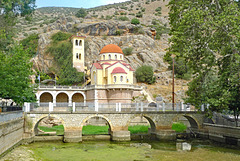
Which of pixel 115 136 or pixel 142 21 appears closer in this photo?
pixel 115 136

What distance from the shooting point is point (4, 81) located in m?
20.9

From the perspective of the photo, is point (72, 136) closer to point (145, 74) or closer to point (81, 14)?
point (145, 74)

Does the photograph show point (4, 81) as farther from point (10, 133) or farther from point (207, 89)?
point (207, 89)

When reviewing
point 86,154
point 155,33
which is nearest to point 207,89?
point 86,154

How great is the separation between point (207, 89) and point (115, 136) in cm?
1038

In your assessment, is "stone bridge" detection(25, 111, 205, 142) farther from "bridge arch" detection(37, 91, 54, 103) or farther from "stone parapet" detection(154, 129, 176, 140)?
"bridge arch" detection(37, 91, 54, 103)

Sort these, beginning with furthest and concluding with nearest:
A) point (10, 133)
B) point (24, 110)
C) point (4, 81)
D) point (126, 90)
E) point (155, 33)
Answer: point (155, 33), point (126, 90), point (24, 110), point (4, 81), point (10, 133)

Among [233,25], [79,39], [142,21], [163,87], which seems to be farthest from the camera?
[142,21]

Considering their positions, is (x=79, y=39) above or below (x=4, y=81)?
above

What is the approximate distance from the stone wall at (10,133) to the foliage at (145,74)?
125 ft

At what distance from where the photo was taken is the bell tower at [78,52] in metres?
58.3

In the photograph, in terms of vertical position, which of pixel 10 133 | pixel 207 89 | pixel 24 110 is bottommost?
pixel 10 133

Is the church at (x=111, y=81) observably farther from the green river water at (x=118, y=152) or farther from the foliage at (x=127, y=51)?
the green river water at (x=118, y=152)

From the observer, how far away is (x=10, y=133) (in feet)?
59.5
